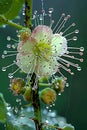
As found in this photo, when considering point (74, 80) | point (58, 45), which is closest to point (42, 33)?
point (58, 45)

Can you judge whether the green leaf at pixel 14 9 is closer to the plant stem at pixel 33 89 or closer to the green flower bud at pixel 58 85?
the plant stem at pixel 33 89

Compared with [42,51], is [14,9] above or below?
above

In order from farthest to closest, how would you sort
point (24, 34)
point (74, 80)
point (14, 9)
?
1. point (74, 80)
2. point (14, 9)
3. point (24, 34)

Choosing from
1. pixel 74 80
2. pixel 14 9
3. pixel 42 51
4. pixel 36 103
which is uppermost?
pixel 14 9

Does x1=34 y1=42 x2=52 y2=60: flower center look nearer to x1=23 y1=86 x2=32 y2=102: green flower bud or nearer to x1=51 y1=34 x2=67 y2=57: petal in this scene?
x1=51 y1=34 x2=67 y2=57: petal

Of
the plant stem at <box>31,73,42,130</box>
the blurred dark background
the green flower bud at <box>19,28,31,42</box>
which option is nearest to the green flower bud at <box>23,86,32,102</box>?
the plant stem at <box>31,73,42,130</box>

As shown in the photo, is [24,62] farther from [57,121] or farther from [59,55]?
[57,121]

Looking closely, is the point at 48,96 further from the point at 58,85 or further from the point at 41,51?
the point at 41,51
